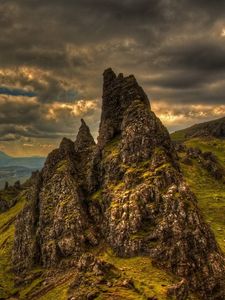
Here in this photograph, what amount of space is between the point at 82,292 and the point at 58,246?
53100mm

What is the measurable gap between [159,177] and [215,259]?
4550 cm

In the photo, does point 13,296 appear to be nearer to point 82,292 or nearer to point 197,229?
point 82,292

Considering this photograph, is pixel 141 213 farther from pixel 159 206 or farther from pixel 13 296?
pixel 13 296

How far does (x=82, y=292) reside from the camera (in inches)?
5861

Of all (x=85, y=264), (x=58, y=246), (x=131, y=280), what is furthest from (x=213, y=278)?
(x=58, y=246)

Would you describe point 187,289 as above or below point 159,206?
below

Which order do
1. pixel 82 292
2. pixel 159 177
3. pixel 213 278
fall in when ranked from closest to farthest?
pixel 82 292 → pixel 213 278 → pixel 159 177

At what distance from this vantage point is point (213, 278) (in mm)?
159625

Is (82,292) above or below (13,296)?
above

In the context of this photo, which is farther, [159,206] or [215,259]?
[159,206]

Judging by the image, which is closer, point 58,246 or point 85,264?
point 85,264

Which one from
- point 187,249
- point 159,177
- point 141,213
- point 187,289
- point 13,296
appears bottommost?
point 13,296

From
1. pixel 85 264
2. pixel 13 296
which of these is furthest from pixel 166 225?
pixel 13 296

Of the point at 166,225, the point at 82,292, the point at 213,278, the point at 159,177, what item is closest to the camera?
the point at 82,292
